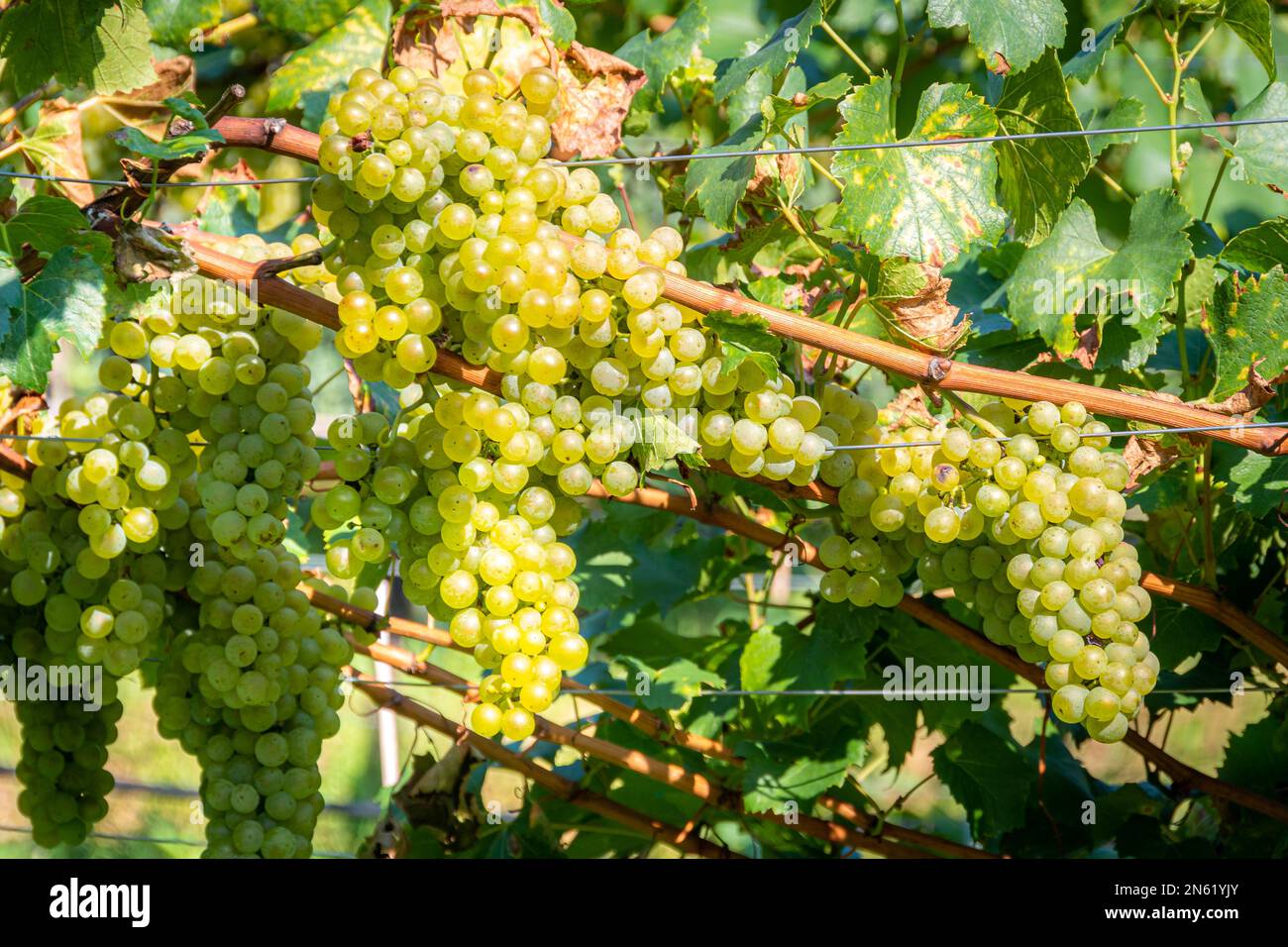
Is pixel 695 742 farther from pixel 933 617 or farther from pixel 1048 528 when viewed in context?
pixel 1048 528

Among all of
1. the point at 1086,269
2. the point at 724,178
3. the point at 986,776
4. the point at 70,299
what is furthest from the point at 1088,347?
the point at 70,299

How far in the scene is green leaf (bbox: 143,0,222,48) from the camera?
152 centimetres

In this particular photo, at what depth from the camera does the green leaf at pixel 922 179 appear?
0.99 m

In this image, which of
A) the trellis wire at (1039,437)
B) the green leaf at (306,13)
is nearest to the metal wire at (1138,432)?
the trellis wire at (1039,437)

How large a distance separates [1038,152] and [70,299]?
2.73 feet

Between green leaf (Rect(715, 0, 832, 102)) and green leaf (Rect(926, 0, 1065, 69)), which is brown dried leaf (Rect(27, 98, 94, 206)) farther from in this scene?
green leaf (Rect(926, 0, 1065, 69))

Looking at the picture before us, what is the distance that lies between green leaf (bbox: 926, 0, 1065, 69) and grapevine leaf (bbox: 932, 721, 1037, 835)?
0.77 meters

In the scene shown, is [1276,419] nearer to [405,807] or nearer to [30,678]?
[405,807]

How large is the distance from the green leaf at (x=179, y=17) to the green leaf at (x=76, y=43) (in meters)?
0.27

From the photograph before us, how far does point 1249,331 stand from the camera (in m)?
1.02

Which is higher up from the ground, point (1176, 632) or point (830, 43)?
point (830, 43)

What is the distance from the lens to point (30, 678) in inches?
45.0
